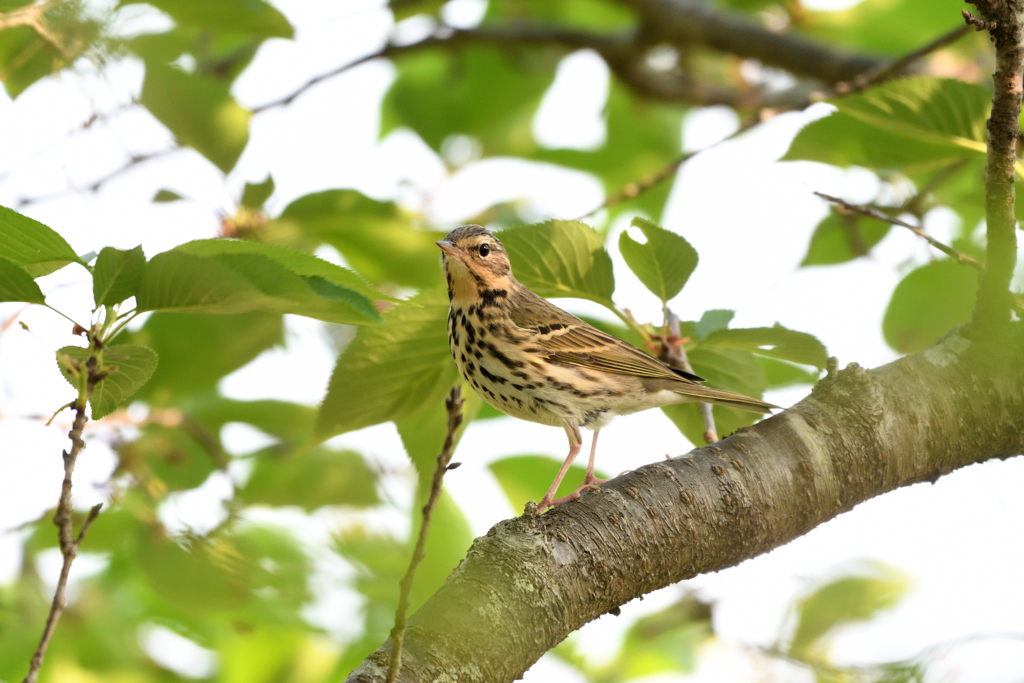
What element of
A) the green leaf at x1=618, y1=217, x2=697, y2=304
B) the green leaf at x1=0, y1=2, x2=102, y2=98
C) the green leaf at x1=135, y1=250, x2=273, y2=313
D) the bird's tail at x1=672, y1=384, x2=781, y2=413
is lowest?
the green leaf at x1=135, y1=250, x2=273, y2=313

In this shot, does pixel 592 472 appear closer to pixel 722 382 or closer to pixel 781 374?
pixel 722 382

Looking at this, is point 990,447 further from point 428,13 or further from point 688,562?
point 428,13

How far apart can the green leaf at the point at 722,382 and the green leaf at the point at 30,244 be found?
2.09 metres

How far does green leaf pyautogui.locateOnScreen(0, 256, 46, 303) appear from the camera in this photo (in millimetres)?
1900

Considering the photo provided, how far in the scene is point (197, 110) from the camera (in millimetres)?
4184

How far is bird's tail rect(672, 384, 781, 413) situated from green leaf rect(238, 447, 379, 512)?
5.17 ft

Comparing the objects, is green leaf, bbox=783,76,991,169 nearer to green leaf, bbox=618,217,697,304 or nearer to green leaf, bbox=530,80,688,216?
green leaf, bbox=618,217,697,304

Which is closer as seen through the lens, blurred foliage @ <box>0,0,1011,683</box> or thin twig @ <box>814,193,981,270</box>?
blurred foliage @ <box>0,0,1011,683</box>

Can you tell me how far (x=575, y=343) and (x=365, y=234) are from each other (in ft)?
3.94

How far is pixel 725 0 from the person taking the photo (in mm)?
7918

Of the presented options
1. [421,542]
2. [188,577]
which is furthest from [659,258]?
[188,577]

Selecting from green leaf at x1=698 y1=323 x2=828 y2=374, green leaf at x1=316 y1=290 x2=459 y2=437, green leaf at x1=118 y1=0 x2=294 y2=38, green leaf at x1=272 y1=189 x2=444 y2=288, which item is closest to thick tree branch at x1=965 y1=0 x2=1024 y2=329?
green leaf at x1=698 y1=323 x2=828 y2=374

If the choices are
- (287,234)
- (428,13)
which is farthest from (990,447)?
(428,13)

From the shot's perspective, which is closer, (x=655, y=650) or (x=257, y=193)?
(x=257, y=193)
